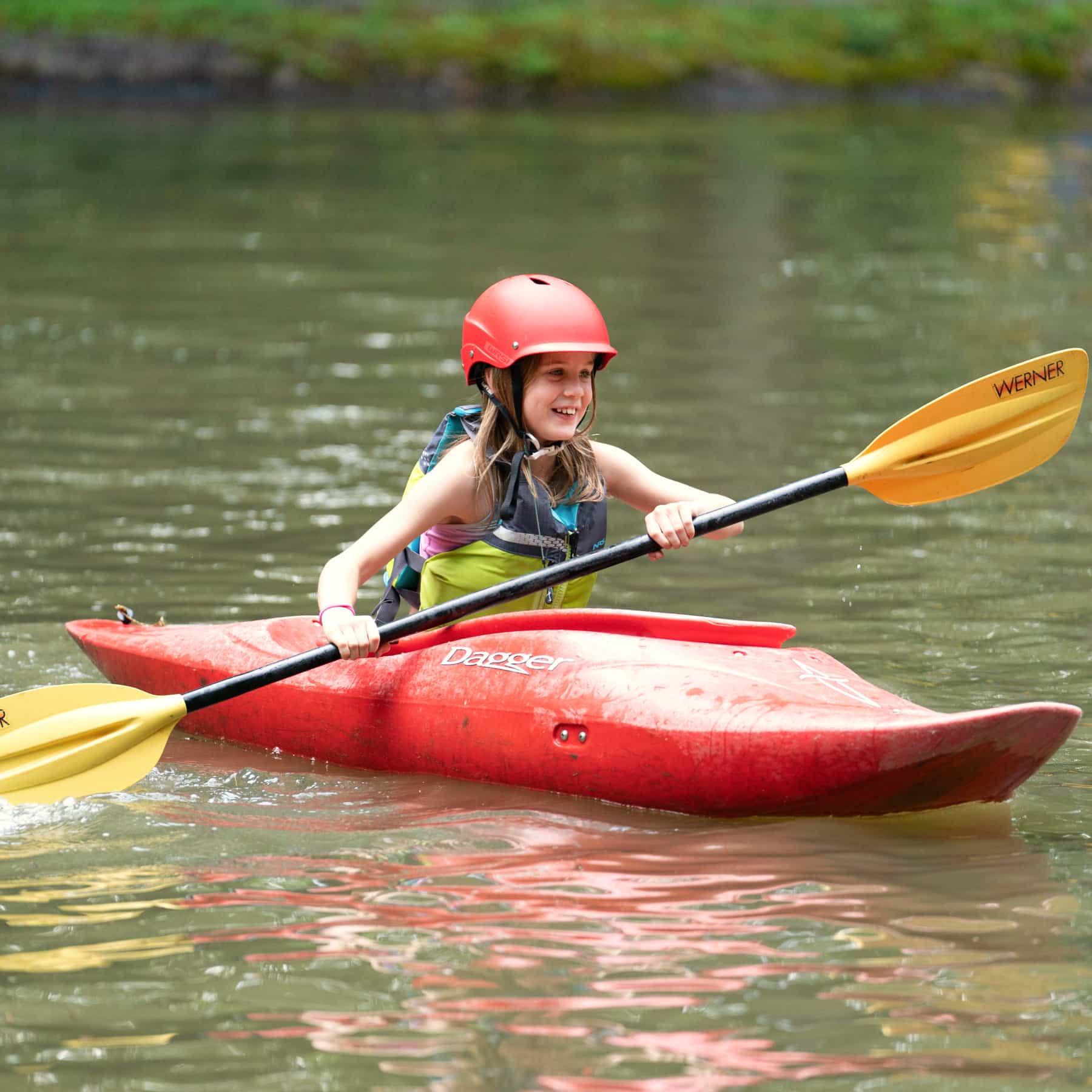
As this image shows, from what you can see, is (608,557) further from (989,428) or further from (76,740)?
(76,740)

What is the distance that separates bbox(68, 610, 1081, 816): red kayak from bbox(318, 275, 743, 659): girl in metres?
0.19

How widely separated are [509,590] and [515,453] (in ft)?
1.11

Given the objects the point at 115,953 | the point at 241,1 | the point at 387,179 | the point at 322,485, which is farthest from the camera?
the point at 241,1

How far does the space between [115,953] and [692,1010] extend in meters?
1.05

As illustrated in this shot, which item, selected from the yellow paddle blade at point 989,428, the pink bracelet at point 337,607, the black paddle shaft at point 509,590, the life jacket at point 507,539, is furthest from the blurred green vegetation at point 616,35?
the pink bracelet at point 337,607

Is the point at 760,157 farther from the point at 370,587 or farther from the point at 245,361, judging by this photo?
the point at 370,587

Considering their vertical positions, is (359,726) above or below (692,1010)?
above

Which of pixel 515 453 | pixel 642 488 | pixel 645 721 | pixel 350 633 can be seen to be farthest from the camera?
pixel 642 488

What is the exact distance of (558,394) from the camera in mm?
4281

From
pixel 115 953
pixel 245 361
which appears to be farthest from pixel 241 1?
pixel 115 953

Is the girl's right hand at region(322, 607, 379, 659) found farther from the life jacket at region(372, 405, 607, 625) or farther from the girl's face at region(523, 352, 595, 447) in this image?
the girl's face at region(523, 352, 595, 447)

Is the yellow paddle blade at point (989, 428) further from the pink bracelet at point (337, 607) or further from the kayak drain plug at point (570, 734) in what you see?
the pink bracelet at point (337, 607)

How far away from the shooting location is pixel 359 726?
176 inches

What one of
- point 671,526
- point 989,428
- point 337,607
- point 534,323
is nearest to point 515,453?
point 534,323
